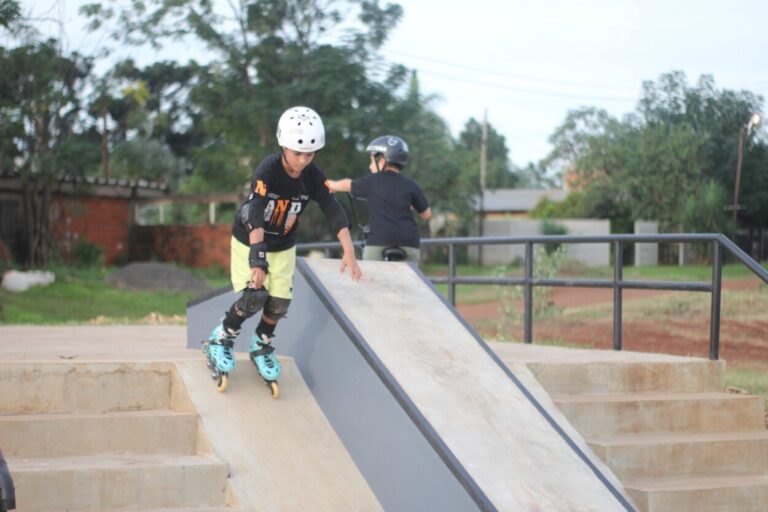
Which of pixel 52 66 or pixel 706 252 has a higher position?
pixel 52 66

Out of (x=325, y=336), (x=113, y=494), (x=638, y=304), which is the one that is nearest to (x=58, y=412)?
(x=113, y=494)

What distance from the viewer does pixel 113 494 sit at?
5281 mm

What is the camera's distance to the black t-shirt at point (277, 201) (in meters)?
6.08

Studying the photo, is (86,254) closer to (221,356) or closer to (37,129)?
(37,129)

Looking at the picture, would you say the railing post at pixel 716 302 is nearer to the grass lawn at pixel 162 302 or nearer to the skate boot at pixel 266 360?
the grass lawn at pixel 162 302

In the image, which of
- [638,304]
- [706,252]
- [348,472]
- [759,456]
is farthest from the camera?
[638,304]

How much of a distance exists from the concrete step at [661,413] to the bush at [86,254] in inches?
960

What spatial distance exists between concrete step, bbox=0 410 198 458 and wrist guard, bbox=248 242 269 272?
2.91 feet

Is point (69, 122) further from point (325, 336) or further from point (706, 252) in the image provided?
point (325, 336)

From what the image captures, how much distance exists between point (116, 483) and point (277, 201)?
71.6 inches

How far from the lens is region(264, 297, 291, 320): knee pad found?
6289 millimetres

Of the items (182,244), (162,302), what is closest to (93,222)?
(182,244)

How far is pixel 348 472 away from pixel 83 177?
24.8 metres

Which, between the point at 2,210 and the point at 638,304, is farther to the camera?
the point at 2,210
